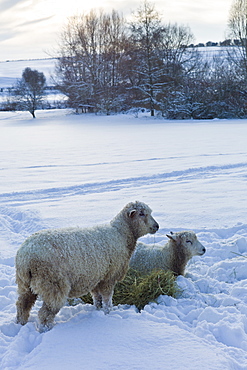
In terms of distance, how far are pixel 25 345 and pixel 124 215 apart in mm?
1798

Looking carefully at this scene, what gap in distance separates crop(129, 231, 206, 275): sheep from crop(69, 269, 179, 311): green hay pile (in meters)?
0.30

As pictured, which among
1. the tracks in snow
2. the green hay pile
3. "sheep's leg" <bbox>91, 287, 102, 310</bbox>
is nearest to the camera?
"sheep's leg" <bbox>91, 287, 102, 310</bbox>

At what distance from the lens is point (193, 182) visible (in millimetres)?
9883

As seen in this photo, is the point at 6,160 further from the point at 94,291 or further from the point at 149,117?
the point at 149,117

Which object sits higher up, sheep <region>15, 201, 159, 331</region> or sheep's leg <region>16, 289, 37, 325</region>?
sheep <region>15, 201, 159, 331</region>

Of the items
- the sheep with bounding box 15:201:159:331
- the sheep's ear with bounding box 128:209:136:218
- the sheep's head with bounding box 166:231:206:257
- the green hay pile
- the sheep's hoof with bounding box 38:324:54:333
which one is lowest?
the green hay pile

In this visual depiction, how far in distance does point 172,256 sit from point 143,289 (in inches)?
38.5

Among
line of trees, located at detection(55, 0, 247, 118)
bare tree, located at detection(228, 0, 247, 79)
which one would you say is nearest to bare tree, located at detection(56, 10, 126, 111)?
line of trees, located at detection(55, 0, 247, 118)

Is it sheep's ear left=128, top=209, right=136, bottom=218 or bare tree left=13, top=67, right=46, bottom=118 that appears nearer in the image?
sheep's ear left=128, top=209, right=136, bottom=218

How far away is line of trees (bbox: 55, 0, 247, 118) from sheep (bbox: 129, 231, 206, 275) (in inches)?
1053

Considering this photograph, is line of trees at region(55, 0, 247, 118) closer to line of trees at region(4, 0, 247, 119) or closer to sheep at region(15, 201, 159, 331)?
line of trees at region(4, 0, 247, 119)

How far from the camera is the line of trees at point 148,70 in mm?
31328

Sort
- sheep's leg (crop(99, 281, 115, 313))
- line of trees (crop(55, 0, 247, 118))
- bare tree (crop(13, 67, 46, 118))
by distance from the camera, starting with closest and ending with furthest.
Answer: sheep's leg (crop(99, 281, 115, 313)) → line of trees (crop(55, 0, 247, 118)) → bare tree (crop(13, 67, 46, 118))

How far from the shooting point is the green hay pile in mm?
4453
